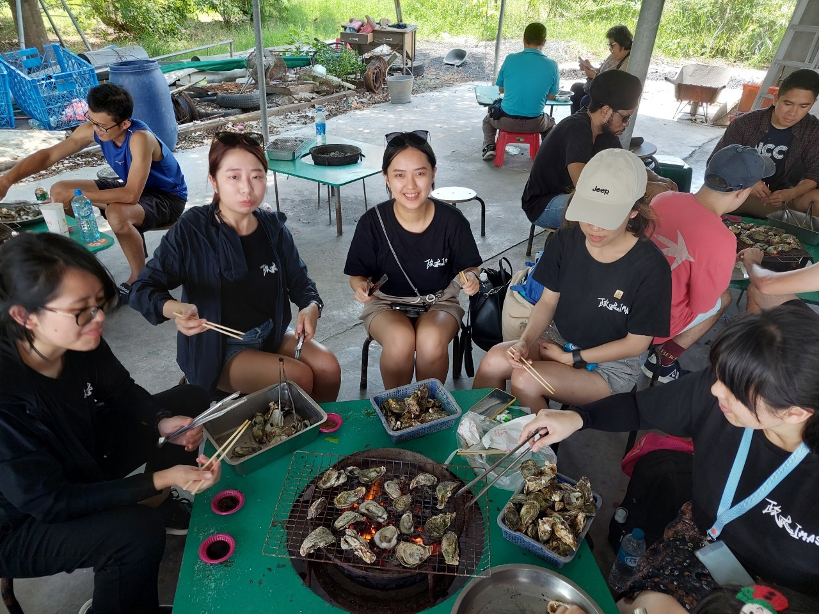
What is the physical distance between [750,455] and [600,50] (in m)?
16.9

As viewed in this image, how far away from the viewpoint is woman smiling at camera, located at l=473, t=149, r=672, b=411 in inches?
95.7

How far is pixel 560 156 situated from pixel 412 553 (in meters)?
3.48

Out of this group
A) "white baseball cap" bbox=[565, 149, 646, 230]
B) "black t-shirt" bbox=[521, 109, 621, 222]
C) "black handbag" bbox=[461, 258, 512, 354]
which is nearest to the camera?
"white baseball cap" bbox=[565, 149, 646, 230]

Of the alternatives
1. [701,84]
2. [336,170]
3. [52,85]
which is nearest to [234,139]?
[336,170]

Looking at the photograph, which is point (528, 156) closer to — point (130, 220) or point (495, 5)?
point (130, 220)

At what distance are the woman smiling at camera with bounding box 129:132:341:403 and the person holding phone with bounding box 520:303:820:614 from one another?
1.44 meters

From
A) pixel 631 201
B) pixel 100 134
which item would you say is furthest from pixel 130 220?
pixel 631 201

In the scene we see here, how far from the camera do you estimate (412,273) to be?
10.4ft

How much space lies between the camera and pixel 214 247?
8.80ft

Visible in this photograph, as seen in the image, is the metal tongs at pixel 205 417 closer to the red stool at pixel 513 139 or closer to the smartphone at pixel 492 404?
the smartphone at pixel 492 404

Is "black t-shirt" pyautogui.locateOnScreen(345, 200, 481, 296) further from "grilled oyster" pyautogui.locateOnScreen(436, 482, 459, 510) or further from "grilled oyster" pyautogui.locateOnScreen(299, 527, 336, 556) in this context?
"grilled oyster" pyautogui.locateOnScreen(299, 527, 336, 556)

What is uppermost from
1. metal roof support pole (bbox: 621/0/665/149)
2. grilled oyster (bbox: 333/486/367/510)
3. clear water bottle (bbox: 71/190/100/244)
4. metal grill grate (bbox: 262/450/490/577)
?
metal roof support pole (bbox: 621/0/665/149)

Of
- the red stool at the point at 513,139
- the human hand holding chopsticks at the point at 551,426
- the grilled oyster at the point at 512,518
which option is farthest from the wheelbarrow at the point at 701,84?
the grilled oyster at the point at 512,518

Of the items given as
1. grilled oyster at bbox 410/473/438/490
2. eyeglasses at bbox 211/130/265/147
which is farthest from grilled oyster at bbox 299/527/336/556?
eyeglasses at bbox 211/130/265/147
